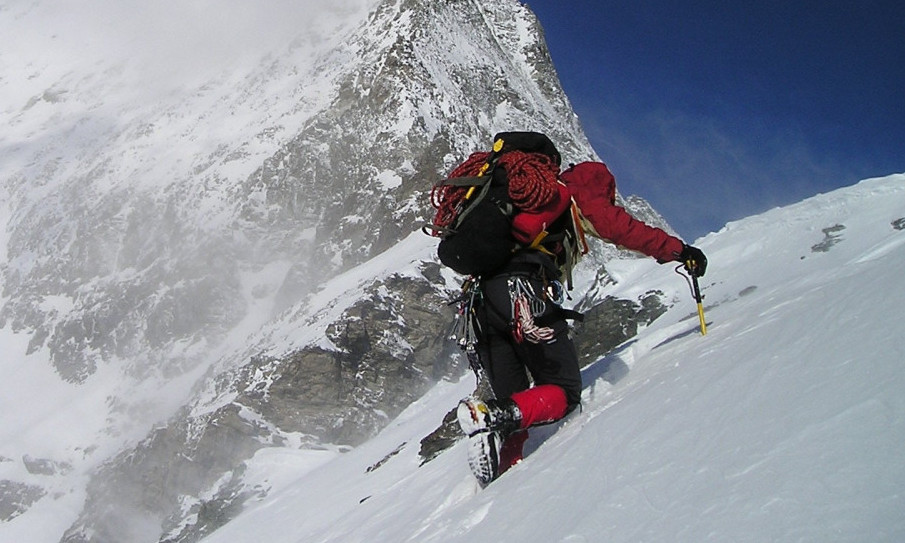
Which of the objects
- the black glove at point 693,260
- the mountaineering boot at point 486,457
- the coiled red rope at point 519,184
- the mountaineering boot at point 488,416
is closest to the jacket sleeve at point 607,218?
the black glove at point 693,260

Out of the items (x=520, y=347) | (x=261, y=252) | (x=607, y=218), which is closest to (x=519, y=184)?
(x=607, y=218)

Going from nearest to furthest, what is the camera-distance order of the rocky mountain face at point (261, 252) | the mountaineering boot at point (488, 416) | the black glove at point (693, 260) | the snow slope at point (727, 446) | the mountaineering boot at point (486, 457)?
the snow slope at point (727, 446)
the mountaineering boot at point (488, 416)
the mountaineering boot at point (486, 457)
the black glove at point (693, 260)
the rocky mountain face at point (261, 252)

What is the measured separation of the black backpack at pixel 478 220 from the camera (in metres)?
3.84

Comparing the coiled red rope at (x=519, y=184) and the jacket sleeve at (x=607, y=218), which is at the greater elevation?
the coiled red rope at (x=519, y=184)

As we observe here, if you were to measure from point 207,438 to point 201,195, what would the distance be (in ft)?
97.0

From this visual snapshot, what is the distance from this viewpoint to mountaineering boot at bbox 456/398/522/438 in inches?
137

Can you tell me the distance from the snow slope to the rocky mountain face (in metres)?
31.0

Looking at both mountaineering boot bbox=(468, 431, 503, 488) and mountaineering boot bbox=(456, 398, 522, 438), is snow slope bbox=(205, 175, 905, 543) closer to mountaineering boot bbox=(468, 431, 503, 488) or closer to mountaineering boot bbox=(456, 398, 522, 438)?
mountaineering boot bbox=(468, 431, 503, 488)

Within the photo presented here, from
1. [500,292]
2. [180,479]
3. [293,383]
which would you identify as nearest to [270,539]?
[500,292]

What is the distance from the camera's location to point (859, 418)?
1992 millimetres

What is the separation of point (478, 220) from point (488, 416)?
3.21 ft

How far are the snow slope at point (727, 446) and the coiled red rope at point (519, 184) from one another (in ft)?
3.56

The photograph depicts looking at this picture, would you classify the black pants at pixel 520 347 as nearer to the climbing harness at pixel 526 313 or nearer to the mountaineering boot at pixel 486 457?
the climbing harness at pixel 526 313

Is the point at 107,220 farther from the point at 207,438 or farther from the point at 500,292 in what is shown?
the point at 500,292
